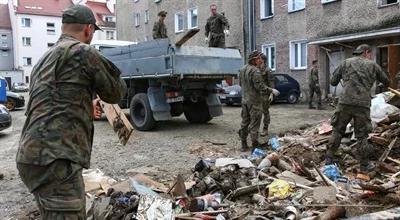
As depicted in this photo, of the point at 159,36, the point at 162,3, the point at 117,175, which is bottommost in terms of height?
the point at 117,175

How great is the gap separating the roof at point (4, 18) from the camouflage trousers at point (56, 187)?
64.8m

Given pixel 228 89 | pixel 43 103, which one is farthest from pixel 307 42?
pixel 43 103

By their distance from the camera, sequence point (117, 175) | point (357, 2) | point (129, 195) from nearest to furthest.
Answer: point (129, 195) < point (117, 175) < point (357, 2)

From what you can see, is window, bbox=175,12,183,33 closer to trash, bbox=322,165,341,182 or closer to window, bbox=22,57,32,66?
trash, bbox=322,165,341,182

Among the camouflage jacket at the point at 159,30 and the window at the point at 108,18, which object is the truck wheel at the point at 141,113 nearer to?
the camouflage jacket at the point at 159,30

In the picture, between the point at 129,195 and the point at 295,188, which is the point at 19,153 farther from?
the point at 295,188

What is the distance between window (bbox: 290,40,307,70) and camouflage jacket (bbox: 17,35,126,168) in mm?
20458

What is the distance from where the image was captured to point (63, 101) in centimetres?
293

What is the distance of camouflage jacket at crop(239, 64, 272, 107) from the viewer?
8559 millimetres

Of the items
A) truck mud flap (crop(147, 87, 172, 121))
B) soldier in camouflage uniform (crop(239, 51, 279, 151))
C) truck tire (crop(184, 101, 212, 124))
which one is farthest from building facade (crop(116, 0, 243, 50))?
soldier in camouflage uniform (crop(239, 51, 279, 151))

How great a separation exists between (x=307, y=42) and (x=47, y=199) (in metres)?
20.4

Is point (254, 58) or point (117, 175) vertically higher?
point (254, 58)

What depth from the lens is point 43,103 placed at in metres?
2.92

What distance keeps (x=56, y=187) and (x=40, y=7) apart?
63.8 metres
